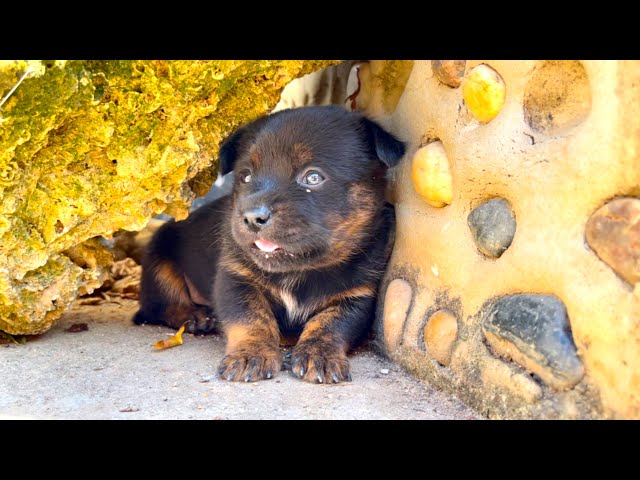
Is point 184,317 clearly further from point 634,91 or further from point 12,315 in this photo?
point 634,91

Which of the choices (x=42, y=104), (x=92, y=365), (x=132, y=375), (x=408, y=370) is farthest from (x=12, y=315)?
(x=408, y=370)

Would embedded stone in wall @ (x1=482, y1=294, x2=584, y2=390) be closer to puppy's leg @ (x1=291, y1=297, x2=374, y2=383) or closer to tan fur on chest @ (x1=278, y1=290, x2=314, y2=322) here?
puppy's leg @ (x1=291, y1=297, x2=374, y2=383)

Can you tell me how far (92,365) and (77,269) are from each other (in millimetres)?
762

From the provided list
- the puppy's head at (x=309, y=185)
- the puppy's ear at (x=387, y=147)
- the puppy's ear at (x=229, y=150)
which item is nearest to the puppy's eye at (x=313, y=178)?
the puppy's head at (x=309, y=185)

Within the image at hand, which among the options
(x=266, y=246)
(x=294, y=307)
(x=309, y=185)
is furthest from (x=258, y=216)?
(x=294, y=307)

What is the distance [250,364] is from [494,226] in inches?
59.2

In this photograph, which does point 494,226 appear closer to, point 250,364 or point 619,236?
point 619,236

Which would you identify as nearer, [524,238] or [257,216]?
[524,238]

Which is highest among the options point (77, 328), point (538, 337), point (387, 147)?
point (387, 147)

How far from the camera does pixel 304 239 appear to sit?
379 centimetres

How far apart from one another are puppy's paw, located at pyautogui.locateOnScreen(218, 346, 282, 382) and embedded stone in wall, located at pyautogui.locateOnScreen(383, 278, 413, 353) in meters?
0.66

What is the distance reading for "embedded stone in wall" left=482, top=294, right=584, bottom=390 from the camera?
255cm

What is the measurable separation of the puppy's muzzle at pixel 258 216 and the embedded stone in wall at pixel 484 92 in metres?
1.20

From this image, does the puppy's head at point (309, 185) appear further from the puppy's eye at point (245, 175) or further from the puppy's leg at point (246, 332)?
the puppy's leg at point (246, 332)
